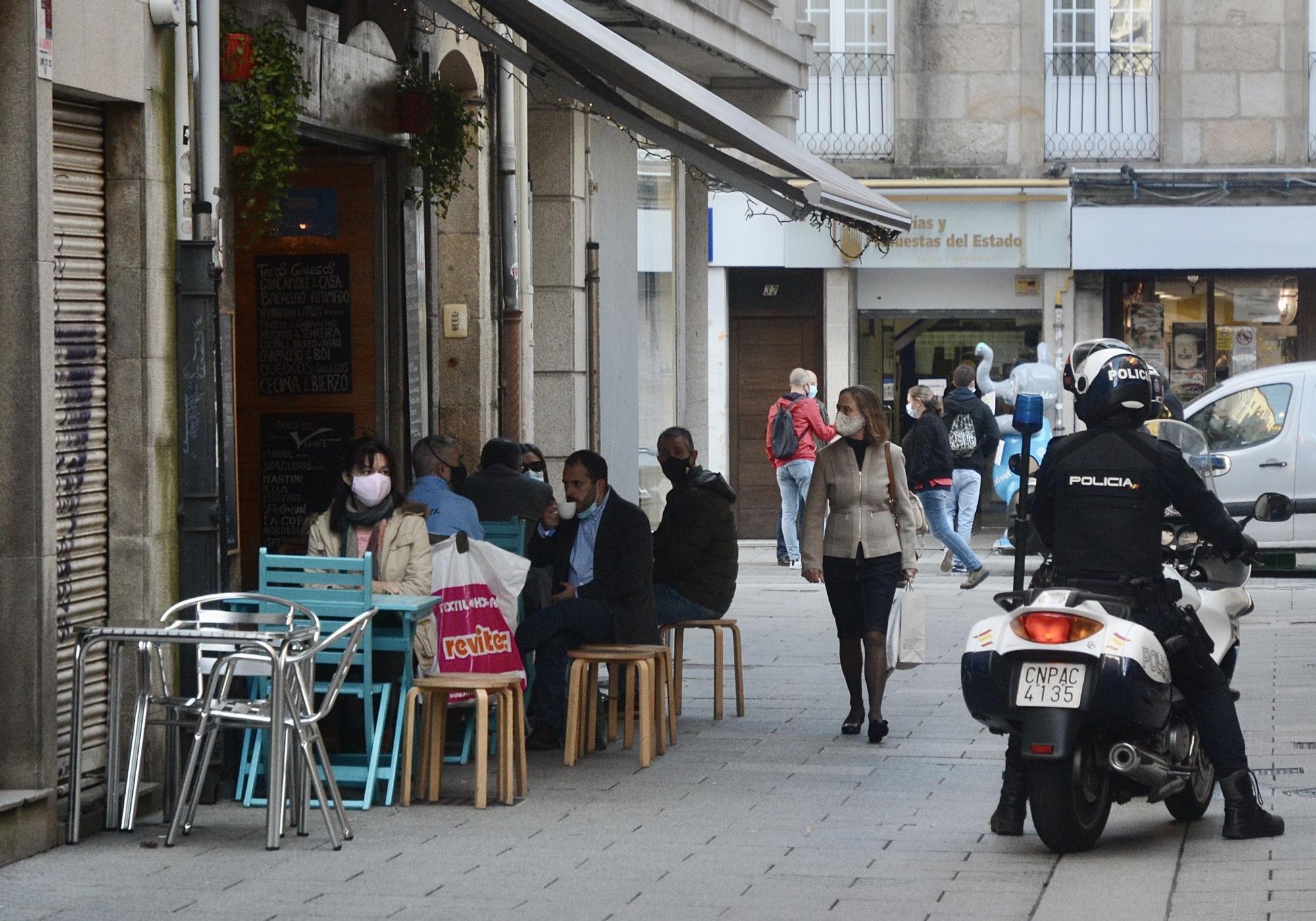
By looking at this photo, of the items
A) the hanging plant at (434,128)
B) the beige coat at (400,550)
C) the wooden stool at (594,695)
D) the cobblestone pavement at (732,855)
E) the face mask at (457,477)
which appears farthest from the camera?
the hanging plant at (434,128)

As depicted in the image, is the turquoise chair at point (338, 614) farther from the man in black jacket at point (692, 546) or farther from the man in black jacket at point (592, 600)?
the man in black jacket at point (692, 546)

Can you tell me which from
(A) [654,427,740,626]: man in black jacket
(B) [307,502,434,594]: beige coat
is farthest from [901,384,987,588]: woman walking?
(B) [307,502,434,594]: beige coat

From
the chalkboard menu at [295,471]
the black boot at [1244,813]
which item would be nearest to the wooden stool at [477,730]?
the black boot at [1244,813]

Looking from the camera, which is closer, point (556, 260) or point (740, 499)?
point (556, 260)

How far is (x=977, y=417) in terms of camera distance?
1914 centimetres

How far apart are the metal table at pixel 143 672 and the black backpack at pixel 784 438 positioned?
1148cm

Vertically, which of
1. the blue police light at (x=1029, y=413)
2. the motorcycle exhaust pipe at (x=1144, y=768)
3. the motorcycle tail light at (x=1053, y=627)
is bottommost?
the motorcycle exhaust pipe at (x=1144, y=768)

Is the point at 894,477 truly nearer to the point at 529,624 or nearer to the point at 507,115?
the point at 529,624

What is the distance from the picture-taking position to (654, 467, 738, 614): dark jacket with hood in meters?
10.5

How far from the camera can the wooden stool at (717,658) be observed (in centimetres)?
1057

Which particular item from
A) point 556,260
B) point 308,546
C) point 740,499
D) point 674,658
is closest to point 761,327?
point 740,499

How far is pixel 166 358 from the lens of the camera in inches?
322

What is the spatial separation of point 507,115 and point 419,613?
5.74 m

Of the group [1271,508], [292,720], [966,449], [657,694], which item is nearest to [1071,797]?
[1271,508]
